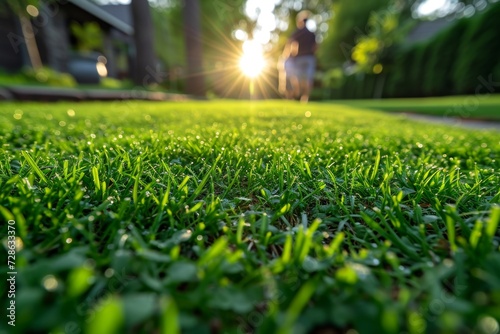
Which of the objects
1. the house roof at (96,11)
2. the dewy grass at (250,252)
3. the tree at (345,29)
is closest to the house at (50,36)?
the house roof at (96,11)

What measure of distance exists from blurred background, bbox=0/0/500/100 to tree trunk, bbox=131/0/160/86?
0.14ft

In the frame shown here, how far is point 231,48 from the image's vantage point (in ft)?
116

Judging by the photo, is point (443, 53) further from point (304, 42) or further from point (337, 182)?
point (337, 182)

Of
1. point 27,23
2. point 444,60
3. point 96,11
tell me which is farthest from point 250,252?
point 96,11

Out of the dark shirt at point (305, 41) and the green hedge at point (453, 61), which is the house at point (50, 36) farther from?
the green hedge at point (453, 61)

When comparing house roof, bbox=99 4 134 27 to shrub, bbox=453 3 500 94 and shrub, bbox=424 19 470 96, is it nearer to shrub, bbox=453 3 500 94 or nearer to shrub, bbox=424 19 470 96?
shrub, bbox=424 19 470 96

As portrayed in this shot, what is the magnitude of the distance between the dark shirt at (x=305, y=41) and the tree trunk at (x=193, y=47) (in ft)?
24.4

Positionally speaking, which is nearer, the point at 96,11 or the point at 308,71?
the point at 308,71

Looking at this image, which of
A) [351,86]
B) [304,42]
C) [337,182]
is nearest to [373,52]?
[351,86]

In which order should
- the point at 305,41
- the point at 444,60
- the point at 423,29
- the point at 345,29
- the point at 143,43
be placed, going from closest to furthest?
the point at 305,41, the point at 444,60, the point at 143,43, the point at 423,29, the point at 345,29

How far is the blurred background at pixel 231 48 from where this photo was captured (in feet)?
35.4

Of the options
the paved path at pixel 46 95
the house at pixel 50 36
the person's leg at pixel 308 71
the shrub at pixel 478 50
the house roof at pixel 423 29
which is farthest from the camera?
the house roof at pixel 423 29

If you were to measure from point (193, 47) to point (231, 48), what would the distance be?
2154 centimetres

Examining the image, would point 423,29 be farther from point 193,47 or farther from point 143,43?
point 143,43
